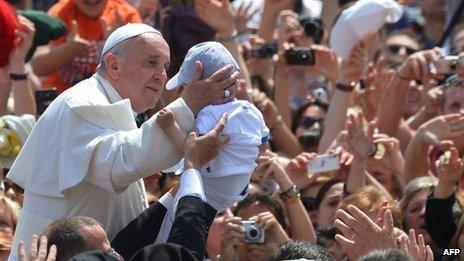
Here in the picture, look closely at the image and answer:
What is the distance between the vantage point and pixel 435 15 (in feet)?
36.2

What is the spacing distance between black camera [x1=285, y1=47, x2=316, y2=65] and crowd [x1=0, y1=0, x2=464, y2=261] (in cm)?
2

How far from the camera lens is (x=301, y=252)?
18.8 ft

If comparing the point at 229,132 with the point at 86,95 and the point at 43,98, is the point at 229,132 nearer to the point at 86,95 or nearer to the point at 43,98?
the point at 86,95

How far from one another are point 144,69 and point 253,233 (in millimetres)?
1754

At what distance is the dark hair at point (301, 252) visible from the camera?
5703 mm

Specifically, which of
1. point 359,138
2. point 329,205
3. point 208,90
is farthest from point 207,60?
point 359,138

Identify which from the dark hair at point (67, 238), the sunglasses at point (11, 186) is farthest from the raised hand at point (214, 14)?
the dark hair at point (67, 238)

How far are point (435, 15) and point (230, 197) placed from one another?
20.1 ft

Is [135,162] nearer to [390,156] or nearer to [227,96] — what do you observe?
[227,96]

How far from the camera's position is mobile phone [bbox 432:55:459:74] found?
8.00 m

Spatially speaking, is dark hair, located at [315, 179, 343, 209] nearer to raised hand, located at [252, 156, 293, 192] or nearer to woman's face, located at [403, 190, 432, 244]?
raised hand, located at [252, 156, 293, 192]

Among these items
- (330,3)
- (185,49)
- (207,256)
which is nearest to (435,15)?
(330,3)

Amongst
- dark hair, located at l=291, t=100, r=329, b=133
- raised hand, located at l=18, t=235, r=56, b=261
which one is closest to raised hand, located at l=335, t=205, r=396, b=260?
raised hand, located at l=18, t=235, r=56, b=261

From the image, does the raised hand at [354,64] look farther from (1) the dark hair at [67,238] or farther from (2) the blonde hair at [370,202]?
(1) the dark hair at [67,238]
